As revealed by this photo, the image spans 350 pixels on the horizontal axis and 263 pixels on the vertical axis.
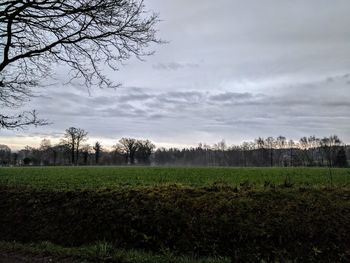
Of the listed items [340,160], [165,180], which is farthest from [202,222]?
[340,160]

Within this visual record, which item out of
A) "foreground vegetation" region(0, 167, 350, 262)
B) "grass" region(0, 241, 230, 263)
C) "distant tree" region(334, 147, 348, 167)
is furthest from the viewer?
"distant tree" region(334, 147, 348, 167)

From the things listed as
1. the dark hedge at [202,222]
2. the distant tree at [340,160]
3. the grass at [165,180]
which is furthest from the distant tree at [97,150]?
the dark hedge at [202,222]

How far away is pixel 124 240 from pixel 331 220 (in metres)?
4.98

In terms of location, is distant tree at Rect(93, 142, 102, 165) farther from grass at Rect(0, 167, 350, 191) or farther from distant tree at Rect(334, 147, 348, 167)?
grass at Rect(0, 167, 350, 191)

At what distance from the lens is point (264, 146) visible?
15825cm

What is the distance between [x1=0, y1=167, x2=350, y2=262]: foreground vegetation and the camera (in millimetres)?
8953

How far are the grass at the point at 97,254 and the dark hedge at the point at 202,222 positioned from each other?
1.88 ft

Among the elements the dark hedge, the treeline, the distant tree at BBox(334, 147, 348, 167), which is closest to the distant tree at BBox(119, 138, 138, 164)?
the treeline

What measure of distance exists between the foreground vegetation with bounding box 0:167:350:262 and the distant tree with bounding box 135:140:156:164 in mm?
144381

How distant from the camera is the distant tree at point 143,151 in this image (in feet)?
517

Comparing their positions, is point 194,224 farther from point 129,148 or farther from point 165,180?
point 129,148

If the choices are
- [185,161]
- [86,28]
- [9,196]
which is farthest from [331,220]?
[185,161]

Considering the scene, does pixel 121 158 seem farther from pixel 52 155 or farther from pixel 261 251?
pixel 261 251

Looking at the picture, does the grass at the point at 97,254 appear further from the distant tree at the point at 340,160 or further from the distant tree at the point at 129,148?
the distant tree at the point at 129,148
